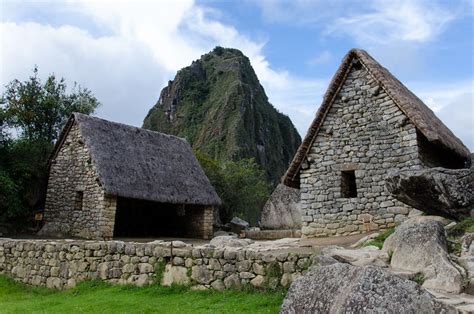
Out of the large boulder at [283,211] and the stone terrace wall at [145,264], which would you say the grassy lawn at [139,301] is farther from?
the large boulder at [283,211]

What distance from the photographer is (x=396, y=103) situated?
12.0 meters

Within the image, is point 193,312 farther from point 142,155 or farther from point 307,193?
point 142,155

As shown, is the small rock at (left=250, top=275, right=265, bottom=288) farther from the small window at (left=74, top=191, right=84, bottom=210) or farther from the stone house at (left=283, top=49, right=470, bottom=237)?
the small window at (left=74, top=191, right=84, bottom=210)

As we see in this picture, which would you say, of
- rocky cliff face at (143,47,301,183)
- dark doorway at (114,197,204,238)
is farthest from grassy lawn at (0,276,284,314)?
rocky cliff face at (143,47,301,183)

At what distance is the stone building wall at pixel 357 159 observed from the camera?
38.3 feet

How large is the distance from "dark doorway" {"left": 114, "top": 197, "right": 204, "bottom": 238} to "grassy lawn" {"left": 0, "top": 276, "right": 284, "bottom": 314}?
11.7 m

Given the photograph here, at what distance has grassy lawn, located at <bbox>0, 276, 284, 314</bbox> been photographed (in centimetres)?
637

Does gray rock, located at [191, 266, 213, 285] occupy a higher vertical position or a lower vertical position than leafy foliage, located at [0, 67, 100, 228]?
lower

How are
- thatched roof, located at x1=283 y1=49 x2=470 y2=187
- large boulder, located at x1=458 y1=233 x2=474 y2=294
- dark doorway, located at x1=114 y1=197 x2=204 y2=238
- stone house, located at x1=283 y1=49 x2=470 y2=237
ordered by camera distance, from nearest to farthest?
large boulder, located at x1=458 y1=233 x2=474 y2=294
thatched roof, located at x1=283 y1=49 x2=470 y2=187
stone house, located at x1=283 y1=49 x2=470 y2=237
dark doorway, located at x1=114 y1=197 x2=204 y2=238

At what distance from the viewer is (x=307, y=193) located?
515 inches

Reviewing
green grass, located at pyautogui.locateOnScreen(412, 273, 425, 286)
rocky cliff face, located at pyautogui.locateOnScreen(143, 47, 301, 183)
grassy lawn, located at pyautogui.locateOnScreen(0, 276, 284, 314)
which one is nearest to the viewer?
green grass, located at pyautogui.locateOnScreen(412, 273, 425, 286)

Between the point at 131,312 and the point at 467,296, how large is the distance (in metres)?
4.65

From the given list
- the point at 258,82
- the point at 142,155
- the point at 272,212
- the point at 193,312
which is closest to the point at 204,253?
the point at 193,312

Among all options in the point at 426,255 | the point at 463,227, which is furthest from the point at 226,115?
the point at 426,255
